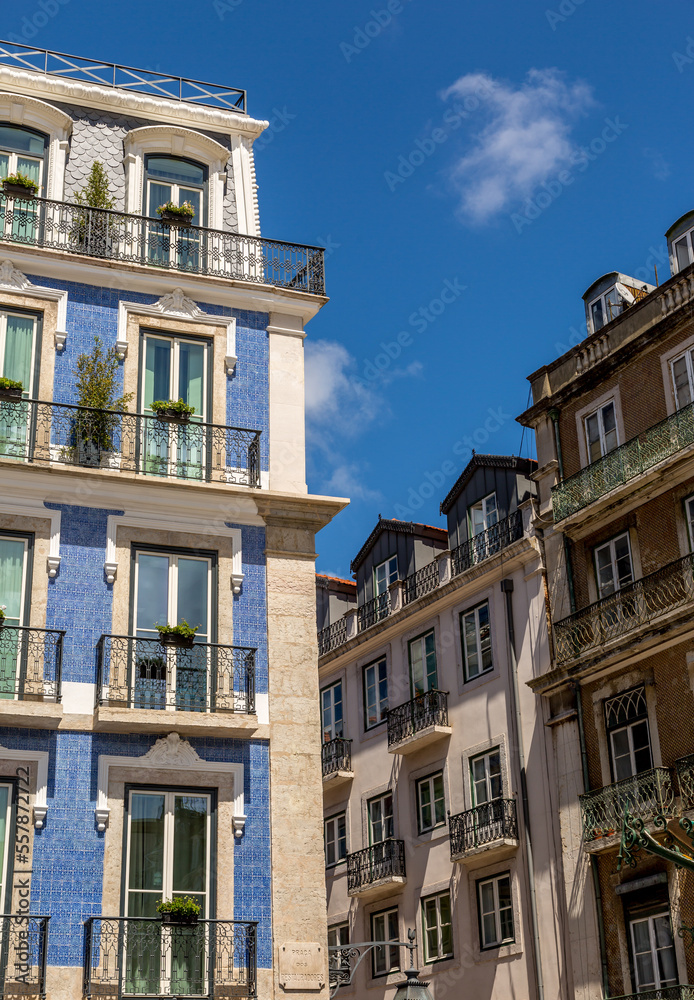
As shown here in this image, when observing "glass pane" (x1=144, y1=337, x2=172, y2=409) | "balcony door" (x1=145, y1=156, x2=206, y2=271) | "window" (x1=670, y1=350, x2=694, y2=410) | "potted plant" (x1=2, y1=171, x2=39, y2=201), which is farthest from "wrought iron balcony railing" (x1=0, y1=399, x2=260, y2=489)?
"window" (x1=670, y1=350, x2=694, y2=410)

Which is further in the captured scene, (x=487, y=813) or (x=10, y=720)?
(x=487, y=813)

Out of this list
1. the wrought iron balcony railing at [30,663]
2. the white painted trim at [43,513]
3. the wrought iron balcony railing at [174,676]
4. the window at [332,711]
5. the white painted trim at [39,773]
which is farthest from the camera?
the window at [332,711]

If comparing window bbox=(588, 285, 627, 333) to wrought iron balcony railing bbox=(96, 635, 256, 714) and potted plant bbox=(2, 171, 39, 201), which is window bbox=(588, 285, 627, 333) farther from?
wrought iron balcony railing bbox=(96, 635, 256, 714)

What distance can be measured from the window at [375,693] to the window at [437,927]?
553 cm

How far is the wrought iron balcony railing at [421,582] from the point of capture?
1401 inches

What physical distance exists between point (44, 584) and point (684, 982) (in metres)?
14.3

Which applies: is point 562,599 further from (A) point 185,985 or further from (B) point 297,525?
(A) point 185,985

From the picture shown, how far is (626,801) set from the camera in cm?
2656

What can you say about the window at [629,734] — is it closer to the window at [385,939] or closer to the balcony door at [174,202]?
the window at [385,939]

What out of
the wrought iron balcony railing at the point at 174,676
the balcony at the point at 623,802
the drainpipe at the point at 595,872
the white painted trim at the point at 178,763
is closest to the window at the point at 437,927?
the drainpipe at the point at 595,872

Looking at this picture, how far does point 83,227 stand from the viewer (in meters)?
21.8

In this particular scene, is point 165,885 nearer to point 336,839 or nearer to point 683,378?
point 683,378

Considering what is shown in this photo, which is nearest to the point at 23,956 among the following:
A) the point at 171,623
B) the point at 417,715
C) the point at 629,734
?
the point at 171,623

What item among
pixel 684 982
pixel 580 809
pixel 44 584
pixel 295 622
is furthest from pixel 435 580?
pixel 44 584
